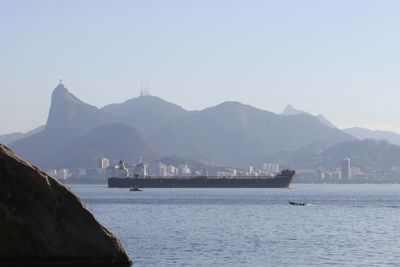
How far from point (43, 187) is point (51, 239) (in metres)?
2.05

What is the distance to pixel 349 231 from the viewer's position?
229ft

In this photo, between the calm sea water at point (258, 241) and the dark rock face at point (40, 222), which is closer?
the dark rock face at point (40, 222)

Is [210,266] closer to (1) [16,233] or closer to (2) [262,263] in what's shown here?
(2) [262,263]

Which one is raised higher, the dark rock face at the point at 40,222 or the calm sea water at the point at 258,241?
the dark rock face at the point at 40,222

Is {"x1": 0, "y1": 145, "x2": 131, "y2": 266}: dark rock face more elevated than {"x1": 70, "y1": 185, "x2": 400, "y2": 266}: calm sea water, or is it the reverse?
{"x1": 0, "y1": 145, "x2": 131, "y2": 266}: dark rock face

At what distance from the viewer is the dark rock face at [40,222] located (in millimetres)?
36156

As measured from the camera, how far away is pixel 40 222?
36250 mm

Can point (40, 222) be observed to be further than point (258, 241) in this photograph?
No

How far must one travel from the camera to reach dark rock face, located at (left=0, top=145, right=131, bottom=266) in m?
36.2

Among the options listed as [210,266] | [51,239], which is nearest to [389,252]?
[210,266]

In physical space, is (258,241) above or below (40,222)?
below

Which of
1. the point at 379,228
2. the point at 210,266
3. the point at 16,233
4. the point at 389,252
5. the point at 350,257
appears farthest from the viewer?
the point at 379,228

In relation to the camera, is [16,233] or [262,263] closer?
[16,233]

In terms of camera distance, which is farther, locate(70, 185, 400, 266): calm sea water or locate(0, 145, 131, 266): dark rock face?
locate(70, 185, 400, 266): calm sea water
